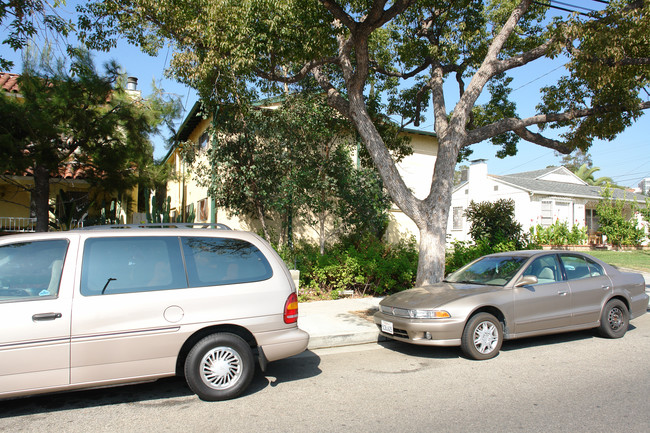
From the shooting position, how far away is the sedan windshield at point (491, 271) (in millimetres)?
7035

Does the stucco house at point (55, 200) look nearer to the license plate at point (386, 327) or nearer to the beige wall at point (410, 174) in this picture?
the beige wall at point (410, 174)

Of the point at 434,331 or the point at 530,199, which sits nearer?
the point at 434,331

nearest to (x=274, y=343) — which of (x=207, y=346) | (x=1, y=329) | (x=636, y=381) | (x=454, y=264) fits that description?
(x=207, y=346)

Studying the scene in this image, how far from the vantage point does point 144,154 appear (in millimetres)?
13375

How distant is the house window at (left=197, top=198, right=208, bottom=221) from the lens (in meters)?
16.0

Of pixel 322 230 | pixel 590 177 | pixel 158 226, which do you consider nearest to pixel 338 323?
pixel 158 226

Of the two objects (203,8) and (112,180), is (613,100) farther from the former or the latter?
(112,180)

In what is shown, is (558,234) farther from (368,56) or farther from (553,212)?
(368,56)

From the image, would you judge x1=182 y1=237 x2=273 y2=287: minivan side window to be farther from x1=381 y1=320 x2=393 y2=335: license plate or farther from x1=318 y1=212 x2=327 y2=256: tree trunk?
x1=318 y1=212 x2=327 y2=256: tree trunk

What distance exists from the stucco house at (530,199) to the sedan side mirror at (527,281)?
1727cm

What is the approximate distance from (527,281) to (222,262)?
4.33m

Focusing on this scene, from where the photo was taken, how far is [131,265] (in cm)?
469

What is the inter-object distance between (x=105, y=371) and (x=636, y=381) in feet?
18.8

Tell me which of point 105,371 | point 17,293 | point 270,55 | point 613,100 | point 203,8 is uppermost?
point 203,8
